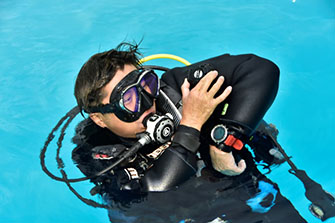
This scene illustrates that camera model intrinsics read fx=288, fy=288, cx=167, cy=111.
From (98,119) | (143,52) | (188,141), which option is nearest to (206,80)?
(188,141)

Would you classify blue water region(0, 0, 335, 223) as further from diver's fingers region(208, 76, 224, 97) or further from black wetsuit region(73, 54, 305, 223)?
diver's fingers region(208, 76, 224, 97)

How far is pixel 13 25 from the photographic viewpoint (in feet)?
17.8

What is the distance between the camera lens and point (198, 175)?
189 centimetres

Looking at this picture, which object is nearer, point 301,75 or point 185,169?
point 185,169

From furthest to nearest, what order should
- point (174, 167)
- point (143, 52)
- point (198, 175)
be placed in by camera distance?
point (143, 52)
point (198, 175)
point (174, 167)

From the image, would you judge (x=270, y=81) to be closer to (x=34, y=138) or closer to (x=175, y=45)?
(x=34, y=138)

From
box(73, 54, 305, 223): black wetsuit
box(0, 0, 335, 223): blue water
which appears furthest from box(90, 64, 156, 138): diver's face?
box(0, 0, 335, 223): blue water

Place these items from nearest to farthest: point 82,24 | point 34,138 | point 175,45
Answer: point 34,138, point 175,45, point 82,24

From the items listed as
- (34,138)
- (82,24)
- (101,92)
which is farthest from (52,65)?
(101,92)

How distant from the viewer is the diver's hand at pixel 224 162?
167 cm

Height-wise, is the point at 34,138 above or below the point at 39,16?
below

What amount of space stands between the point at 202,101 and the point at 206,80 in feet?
0.42

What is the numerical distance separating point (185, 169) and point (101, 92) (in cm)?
69

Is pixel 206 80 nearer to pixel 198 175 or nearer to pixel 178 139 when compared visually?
pixel 178 139
